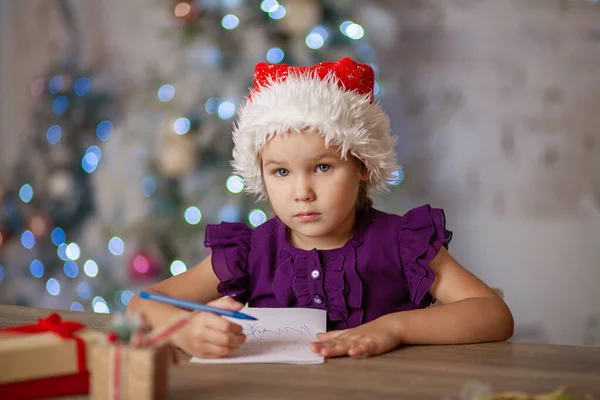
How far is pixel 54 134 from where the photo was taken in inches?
136

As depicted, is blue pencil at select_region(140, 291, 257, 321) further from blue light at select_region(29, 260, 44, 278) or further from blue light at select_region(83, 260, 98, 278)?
blue light at select_region(29, 260, 44, 278)

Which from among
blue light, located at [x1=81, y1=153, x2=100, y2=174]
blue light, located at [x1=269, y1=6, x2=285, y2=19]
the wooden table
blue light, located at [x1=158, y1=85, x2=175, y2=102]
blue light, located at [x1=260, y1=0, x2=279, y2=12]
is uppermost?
blue light, located at [x1=260, y1=0, x2=279, y2=12]

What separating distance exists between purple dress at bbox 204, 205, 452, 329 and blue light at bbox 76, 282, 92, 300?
6.62 ft

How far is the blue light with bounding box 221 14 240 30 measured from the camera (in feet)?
9.46

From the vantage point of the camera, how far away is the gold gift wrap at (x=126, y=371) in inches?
30.3

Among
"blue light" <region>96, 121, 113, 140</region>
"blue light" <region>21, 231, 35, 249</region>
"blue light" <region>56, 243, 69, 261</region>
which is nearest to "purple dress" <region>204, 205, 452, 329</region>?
"blue light" <region>96, 121, 113, 140</region>

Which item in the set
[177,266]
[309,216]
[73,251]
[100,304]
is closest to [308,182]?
[309,216]

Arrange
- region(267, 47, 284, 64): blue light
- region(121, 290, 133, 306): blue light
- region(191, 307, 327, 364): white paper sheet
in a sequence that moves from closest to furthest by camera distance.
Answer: region(191, 307, 327, 364): white paper sheet
region(267, 47, 284, 64): blue light
region(121, 290, 133, 306): blue light

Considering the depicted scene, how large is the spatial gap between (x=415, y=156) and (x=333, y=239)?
1975mm

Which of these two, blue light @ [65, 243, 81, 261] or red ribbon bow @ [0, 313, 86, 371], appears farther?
blue light @ [65, 243, 81, 261]

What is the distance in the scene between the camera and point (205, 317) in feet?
3.50

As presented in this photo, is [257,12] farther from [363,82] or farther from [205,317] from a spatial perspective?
[205,317]

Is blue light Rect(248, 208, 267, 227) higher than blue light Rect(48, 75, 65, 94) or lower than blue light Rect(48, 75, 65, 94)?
lower

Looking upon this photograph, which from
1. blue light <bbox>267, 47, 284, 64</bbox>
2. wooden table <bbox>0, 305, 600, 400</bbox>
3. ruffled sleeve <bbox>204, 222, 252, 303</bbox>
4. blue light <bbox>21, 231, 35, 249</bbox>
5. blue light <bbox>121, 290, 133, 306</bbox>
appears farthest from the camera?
blue light <bbox>21, 231, 35, 249</bbox>
